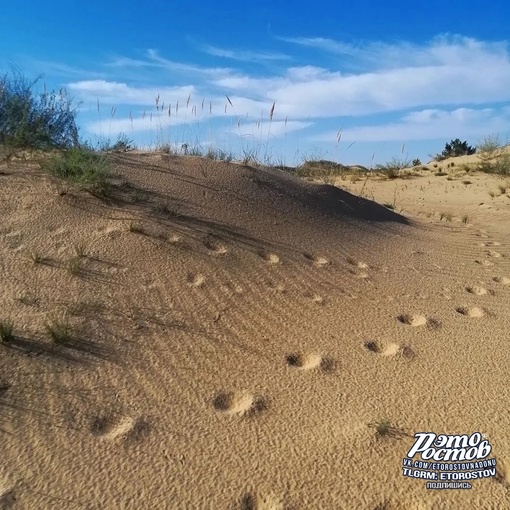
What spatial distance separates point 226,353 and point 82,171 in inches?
93.0

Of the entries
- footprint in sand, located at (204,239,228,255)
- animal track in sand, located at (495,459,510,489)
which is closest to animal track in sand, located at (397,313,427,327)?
animal track in sand, located at (495,459,510,489)

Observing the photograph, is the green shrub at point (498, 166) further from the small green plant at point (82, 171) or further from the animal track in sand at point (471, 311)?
the small green plant at point (82, 171)

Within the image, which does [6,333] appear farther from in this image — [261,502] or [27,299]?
[261,502]

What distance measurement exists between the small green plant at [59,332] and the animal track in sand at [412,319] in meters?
2.22

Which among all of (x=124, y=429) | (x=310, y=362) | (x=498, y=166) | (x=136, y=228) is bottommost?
(x=124, y=429)

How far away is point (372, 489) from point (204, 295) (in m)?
1.79

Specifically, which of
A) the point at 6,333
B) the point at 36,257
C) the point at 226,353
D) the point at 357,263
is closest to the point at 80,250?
the point at 36,257

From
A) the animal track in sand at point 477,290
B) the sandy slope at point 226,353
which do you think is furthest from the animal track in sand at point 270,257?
the animal track in sand at point 477,290

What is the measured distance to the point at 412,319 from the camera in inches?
143

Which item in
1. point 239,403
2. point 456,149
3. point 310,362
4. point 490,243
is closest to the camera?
point 239,403

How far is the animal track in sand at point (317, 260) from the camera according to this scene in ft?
14.4

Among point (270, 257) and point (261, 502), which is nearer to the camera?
point (261, 502)

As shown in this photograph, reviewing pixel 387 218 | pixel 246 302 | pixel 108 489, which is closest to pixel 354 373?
pixel 246 302

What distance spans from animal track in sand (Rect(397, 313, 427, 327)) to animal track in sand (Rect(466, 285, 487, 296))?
913 millimetres
